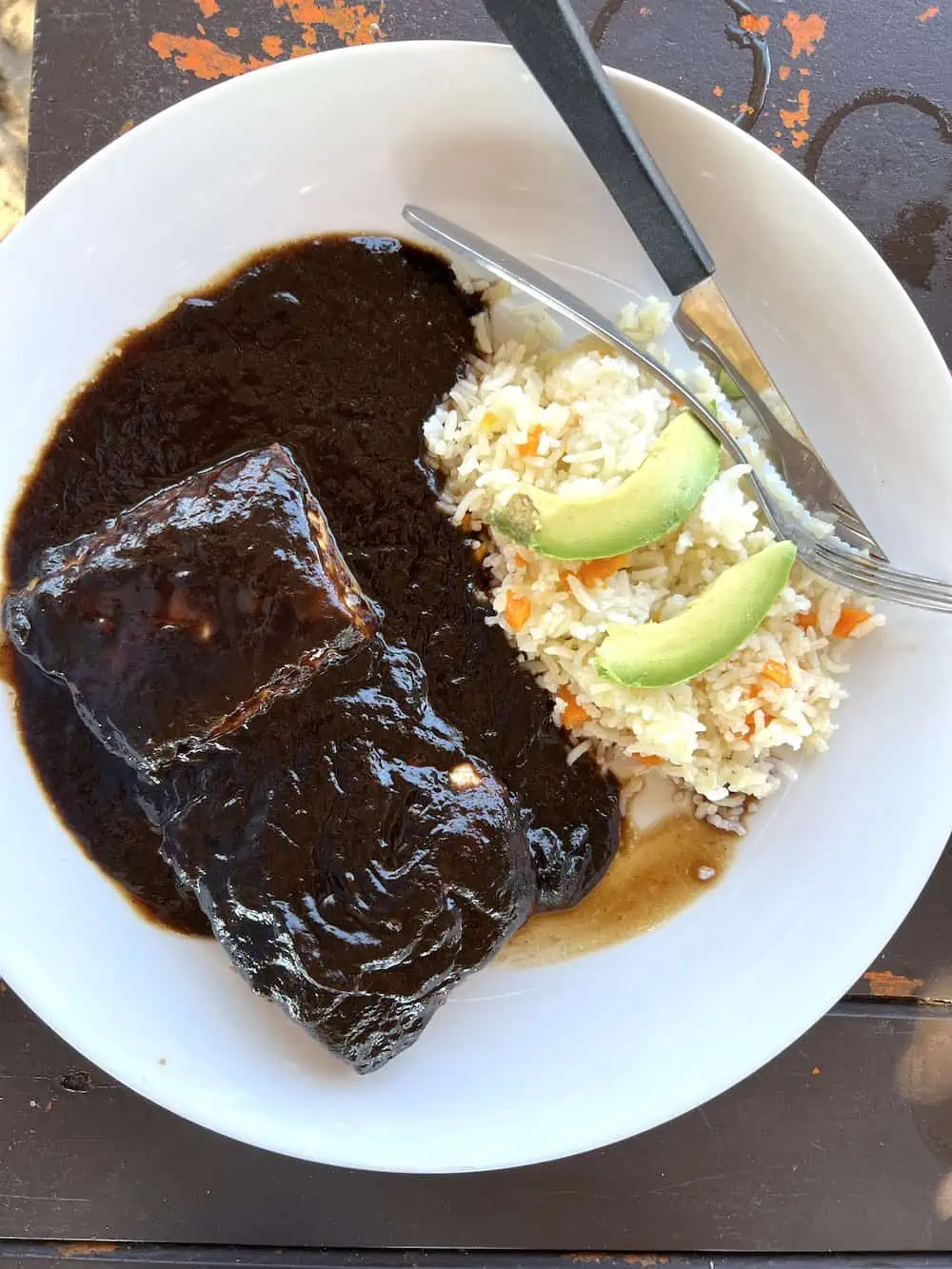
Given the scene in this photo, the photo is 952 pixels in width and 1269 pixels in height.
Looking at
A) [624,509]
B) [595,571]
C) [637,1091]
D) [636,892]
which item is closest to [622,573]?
[595,571]

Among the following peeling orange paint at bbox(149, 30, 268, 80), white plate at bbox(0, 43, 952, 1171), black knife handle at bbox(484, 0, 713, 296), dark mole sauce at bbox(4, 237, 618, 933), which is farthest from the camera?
peeling orange paint at bbox(149, 30, 268, 80)

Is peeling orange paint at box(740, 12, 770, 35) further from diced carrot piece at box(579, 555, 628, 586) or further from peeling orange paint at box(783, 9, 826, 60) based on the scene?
diced carrot piece at box(579, 555, 628, 586)

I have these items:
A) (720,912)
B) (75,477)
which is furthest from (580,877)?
(75,477)

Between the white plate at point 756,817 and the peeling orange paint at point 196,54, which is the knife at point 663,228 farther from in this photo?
the peeling orange paint at point 196,54

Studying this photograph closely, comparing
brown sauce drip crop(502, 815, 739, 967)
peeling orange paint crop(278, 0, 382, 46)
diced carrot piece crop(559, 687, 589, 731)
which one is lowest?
brown sauce drip crop(502, 815, 739, 967)

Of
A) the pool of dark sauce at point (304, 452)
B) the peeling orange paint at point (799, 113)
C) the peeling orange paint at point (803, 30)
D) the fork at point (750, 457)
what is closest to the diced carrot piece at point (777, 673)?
the fork at point (750, 457)

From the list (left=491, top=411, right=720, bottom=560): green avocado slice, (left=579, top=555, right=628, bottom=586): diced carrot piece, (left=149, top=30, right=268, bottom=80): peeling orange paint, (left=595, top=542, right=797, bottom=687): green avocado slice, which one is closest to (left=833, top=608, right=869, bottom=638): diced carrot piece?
(left=595, top=542, right=797, bottom=687): green avocado slice

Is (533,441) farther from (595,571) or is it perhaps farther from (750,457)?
(750,457)
